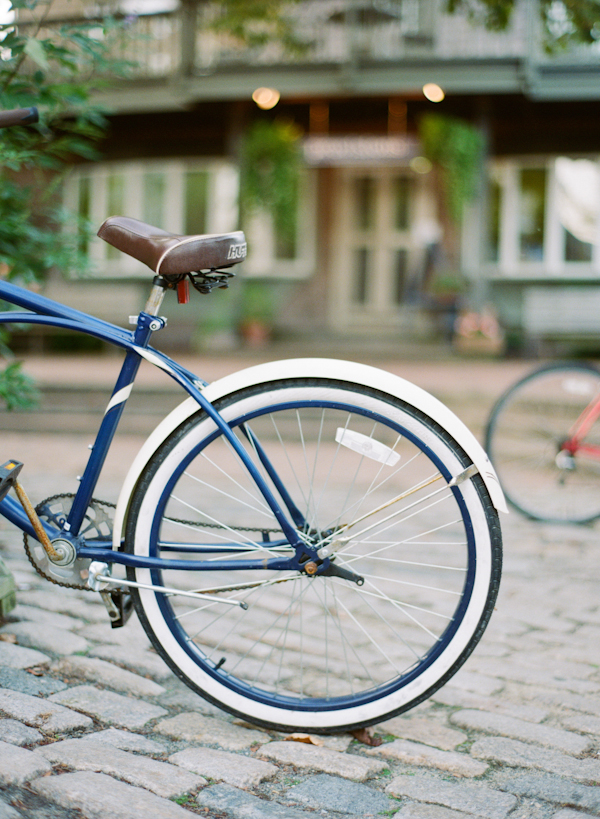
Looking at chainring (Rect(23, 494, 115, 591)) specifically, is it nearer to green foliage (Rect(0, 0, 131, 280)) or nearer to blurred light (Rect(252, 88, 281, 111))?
green foliage (Rect(0, 0, 131, 280))

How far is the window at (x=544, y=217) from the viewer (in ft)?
43.8

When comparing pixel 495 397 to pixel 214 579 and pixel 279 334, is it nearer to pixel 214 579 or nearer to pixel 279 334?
pixel 214 579

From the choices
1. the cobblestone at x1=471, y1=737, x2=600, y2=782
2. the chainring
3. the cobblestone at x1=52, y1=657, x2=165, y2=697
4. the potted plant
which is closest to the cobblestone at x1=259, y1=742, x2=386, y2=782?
the cobblestone at x1=471, y1=737, x2=600, y2=782

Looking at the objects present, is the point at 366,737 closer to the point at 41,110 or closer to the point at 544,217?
the point at 41,110

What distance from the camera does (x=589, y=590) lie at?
A: 312 centimetres

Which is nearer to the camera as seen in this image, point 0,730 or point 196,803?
point 196,803

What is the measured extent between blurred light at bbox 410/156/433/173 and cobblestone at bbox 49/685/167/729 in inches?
457

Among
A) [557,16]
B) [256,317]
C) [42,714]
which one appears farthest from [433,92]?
[42,714]

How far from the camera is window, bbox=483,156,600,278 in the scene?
43.8ft

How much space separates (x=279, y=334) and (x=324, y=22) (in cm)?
466

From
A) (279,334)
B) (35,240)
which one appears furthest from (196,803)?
(279,334)

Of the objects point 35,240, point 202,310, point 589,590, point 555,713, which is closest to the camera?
point 555,713

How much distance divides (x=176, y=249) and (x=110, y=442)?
476mm

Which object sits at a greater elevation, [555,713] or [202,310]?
[202,310]
